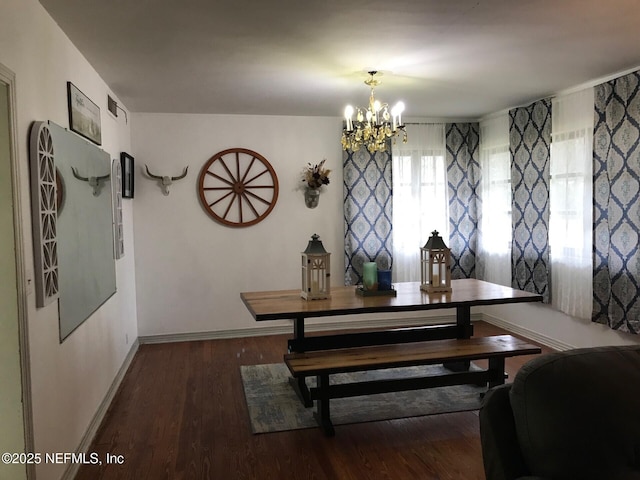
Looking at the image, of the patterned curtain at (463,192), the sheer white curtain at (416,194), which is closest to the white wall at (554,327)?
the patterned curtain at (463,192)

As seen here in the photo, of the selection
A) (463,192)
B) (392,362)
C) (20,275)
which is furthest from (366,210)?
(20,275)

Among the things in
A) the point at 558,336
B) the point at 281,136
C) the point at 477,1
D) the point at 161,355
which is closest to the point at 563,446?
the point at 477,1

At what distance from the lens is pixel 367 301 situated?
3355mm

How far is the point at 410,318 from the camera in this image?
5.98 m

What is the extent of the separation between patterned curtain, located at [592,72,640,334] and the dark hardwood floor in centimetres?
162

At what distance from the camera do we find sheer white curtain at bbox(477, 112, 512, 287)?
541 cm

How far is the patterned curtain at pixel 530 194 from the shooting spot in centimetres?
475

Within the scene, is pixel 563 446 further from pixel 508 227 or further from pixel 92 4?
pixel 508 227

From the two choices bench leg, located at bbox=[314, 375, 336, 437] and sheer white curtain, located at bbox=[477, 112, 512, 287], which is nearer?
bench leg, located at bbox=[314, 375, 336, 437]

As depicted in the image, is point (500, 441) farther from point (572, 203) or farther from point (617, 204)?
point (572, 203)

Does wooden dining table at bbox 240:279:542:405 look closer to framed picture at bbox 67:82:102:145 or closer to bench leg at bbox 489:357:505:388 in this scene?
bench leg at bbox 489:357:505:388

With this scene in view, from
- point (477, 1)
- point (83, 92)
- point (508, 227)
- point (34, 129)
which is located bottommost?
point (508, 227)

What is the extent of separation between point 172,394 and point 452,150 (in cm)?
401

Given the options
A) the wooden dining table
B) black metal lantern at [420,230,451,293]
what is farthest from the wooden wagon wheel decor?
black metal lantern at [420,230,451,293]
